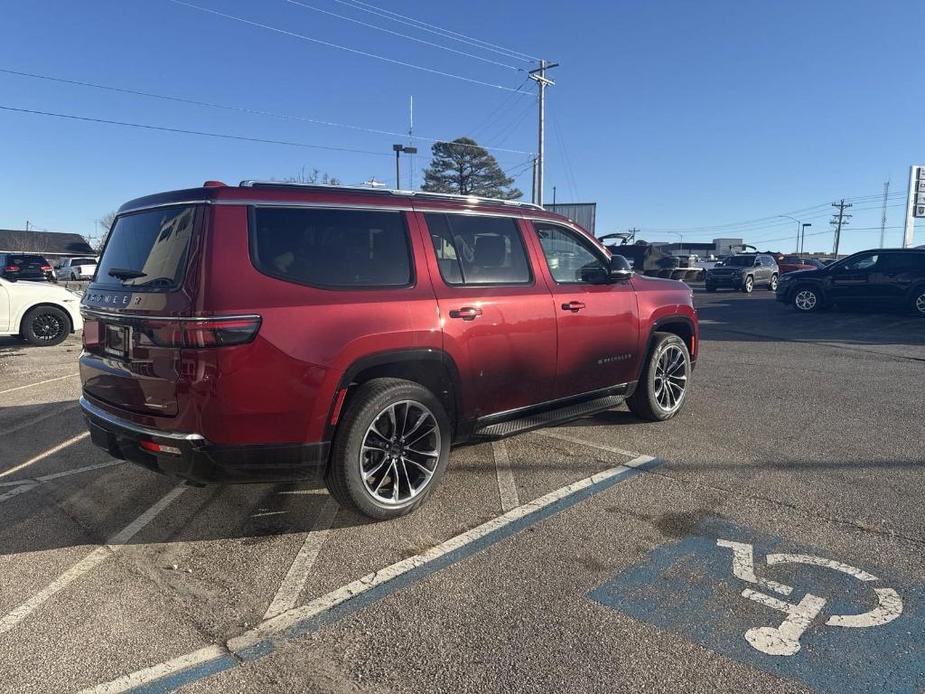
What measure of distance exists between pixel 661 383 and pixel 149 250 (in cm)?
433

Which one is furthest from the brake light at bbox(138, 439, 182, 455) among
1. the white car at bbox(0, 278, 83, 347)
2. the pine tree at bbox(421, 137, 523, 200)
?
the pine tree at bbox(421, 137, 523, 200)

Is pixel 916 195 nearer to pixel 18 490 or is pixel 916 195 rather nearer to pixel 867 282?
pixel 867 282

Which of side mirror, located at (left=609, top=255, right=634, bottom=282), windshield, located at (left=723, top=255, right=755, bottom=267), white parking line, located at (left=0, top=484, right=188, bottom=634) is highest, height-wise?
windshield, located at (left=723, top=255, right=755, bottom=267)

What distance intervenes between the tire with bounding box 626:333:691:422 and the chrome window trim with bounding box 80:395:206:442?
3782 mm

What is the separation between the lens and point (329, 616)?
2.75 meters

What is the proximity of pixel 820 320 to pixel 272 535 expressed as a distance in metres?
15.1

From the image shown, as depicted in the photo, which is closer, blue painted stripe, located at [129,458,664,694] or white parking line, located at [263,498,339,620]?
blue painted stripe, located at [129,458,664,694]

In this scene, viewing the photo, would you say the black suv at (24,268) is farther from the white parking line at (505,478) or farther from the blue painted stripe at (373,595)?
the blue painted stripe at (373,595)

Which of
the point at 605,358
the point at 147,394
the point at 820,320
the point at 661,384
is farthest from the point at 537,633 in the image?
the point at 820,320

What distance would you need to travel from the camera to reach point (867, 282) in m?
15.8

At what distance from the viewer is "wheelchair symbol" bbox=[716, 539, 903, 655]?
2.53 metres

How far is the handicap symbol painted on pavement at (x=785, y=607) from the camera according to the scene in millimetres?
2369

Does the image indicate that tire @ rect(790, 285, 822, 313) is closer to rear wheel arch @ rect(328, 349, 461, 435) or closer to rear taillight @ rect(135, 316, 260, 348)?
rear wheel arch @ rect(328, 349, 461, 435)

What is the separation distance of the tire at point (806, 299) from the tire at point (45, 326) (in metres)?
17.4
